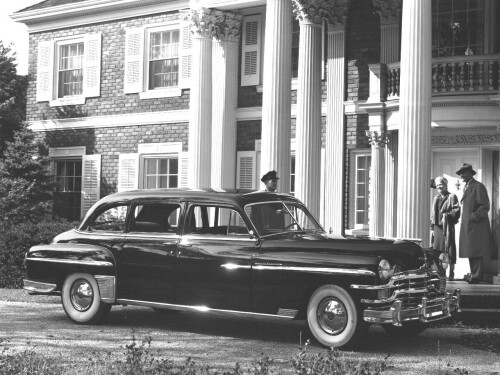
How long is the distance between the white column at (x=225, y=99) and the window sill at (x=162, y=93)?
5.46 feet

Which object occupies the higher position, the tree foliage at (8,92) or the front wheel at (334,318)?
the tree foliage at (8,92)

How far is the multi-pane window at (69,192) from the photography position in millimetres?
24281

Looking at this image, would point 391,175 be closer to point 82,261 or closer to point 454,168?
point 454,168

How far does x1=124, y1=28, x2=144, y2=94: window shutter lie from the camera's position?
75.2 ft

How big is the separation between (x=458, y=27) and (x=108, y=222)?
949 centimetres

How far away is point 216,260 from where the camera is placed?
1032 cm

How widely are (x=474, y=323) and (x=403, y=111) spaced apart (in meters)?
3.85

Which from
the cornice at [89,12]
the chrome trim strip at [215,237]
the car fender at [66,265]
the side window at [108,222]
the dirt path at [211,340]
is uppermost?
the cornice at [89,12]

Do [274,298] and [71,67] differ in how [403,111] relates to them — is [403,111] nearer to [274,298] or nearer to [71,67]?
[274,298]

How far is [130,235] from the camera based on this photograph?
36.5 ft

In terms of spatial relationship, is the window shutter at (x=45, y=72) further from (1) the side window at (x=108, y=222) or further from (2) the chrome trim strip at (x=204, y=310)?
(2) the chrome trim strip at (x=204, y=310)

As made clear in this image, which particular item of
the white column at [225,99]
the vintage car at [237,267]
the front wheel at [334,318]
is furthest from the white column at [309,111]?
the front wheel at [334,318]

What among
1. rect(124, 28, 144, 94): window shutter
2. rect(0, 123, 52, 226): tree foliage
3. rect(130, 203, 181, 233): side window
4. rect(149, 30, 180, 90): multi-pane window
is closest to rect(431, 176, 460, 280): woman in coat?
rect(130, 203, 181, 233): side window

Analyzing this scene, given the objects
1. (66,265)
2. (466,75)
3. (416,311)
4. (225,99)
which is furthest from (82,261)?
(225,99)
